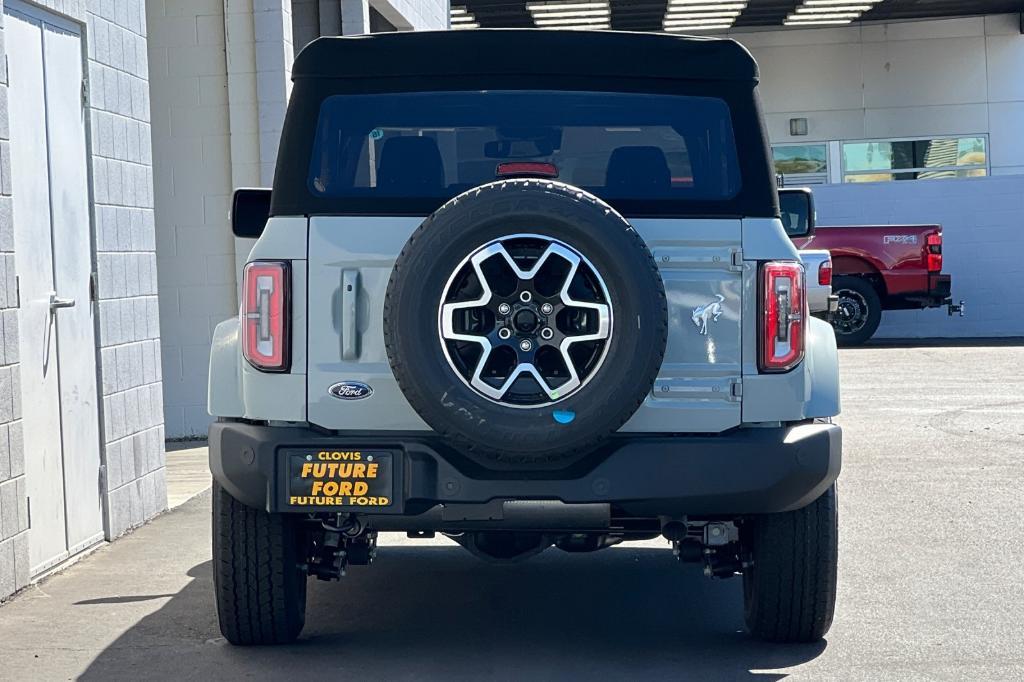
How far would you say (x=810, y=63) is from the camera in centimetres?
2803

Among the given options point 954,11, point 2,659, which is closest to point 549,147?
point 2,659

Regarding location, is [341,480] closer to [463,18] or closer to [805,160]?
[463,18]

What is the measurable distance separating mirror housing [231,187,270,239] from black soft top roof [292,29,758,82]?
1.83 feet

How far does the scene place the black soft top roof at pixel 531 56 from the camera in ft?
17.1

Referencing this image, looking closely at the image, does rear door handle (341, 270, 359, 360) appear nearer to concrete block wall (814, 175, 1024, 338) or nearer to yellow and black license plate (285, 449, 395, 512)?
yellow and black license plate (285, 449, 395, 512)

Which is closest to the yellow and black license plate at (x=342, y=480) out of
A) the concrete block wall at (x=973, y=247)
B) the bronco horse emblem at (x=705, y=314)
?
the bronco horse emblem at (x=705, y=314)

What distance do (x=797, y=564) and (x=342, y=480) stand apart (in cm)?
158

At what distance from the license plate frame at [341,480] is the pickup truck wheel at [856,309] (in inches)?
657

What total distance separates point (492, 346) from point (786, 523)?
132cm

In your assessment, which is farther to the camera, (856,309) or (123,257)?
(856,309)

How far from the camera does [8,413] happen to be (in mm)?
6340

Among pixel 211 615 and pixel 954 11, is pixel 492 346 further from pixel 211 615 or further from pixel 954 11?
pixel 954 11

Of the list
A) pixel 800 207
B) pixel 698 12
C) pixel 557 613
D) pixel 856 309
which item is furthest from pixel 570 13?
pixel 557 613

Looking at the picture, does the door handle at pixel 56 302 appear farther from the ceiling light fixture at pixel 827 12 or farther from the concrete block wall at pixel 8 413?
the ceiling light fixture at pixel 827 12
